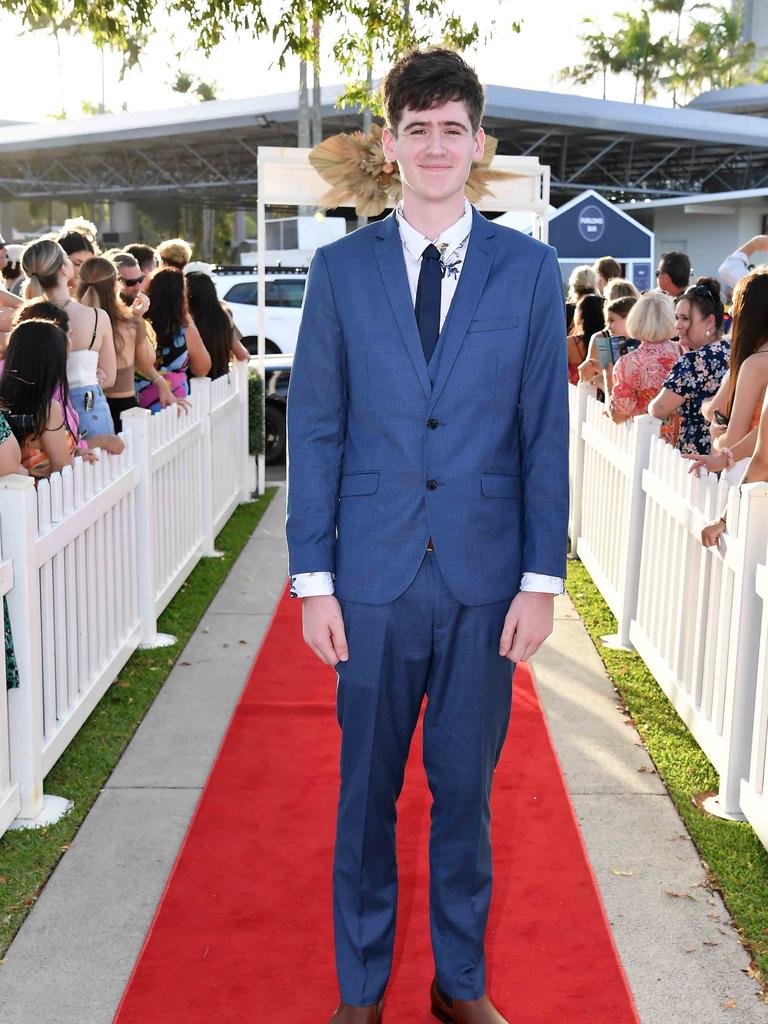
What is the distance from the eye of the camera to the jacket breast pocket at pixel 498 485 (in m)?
2.73

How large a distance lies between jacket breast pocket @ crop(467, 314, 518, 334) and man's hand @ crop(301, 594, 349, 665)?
2.32 ft

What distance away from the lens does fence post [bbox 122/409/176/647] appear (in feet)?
20.0

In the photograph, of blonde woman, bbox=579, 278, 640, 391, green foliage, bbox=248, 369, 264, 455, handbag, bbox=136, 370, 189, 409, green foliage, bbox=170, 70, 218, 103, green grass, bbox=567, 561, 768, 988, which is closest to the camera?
green grass, bbox=567, 561, 768, 988

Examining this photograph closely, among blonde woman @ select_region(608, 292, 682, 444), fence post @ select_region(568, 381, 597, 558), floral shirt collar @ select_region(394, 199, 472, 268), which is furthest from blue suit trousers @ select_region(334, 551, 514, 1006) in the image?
fence post @ select_region(568, 381, 597, 558)

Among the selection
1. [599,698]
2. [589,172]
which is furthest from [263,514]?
[589,172]

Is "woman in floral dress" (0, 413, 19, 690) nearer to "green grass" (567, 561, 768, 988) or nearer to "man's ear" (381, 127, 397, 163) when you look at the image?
"man's ear" (381, 127, 397, 163)

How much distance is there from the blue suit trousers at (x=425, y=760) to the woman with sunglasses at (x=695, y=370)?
12.4 feet

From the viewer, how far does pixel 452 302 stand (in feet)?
8.87

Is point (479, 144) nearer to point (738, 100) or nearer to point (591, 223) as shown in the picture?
point (591, 223)

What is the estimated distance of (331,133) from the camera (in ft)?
142

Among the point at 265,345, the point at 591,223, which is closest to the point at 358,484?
the point at 265,345

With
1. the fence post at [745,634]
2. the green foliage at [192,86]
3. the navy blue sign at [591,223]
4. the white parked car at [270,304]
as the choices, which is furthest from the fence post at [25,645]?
the green foliage at [192,86]

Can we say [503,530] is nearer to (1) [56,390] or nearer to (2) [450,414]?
(2) [450,414]

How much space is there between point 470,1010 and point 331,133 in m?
43.1
